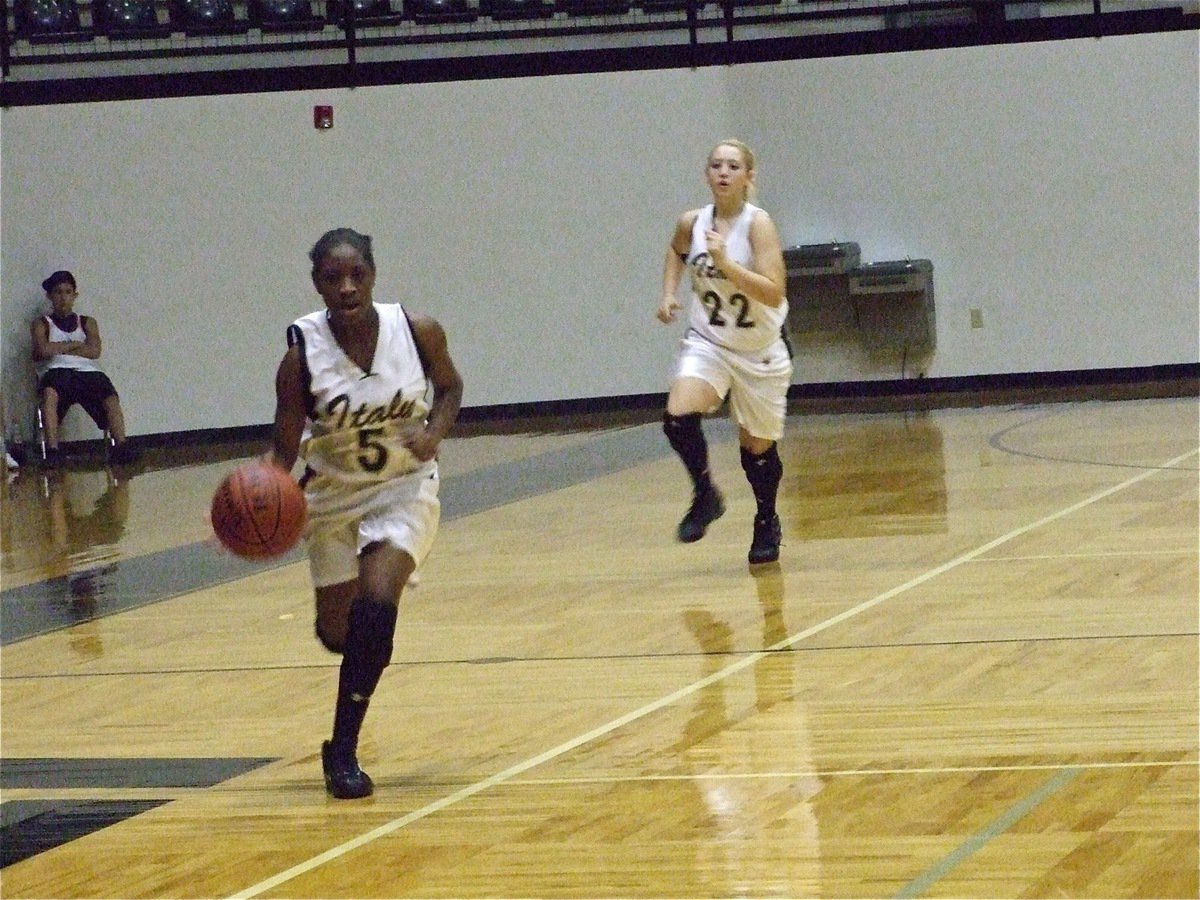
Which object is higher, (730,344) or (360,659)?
(730,344)

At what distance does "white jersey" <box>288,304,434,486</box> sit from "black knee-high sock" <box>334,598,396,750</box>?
319mm

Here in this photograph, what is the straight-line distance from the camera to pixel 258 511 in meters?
4.07

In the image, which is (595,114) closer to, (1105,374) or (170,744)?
(1105,374)

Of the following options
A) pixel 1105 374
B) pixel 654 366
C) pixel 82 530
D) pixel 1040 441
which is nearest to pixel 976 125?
pixel 1105 374

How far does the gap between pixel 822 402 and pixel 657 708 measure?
357 inches

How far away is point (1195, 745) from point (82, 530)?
657 cm

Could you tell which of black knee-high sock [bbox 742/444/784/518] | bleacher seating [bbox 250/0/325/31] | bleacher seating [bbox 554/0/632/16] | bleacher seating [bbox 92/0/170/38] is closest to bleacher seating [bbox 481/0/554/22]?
bleacher seating [bbox 554/0/632/16]

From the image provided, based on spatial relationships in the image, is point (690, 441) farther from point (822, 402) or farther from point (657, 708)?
point (822, 402)

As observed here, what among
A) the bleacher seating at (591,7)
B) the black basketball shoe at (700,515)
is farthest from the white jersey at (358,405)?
the bleacher seating at (591,7)

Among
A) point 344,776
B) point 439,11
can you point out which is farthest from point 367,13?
point 344,776

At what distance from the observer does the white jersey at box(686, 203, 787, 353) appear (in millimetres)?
6793

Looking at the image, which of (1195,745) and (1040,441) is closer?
(1195,745)

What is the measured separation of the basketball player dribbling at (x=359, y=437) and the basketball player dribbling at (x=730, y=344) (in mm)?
2399

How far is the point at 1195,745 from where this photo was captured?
3961mm
